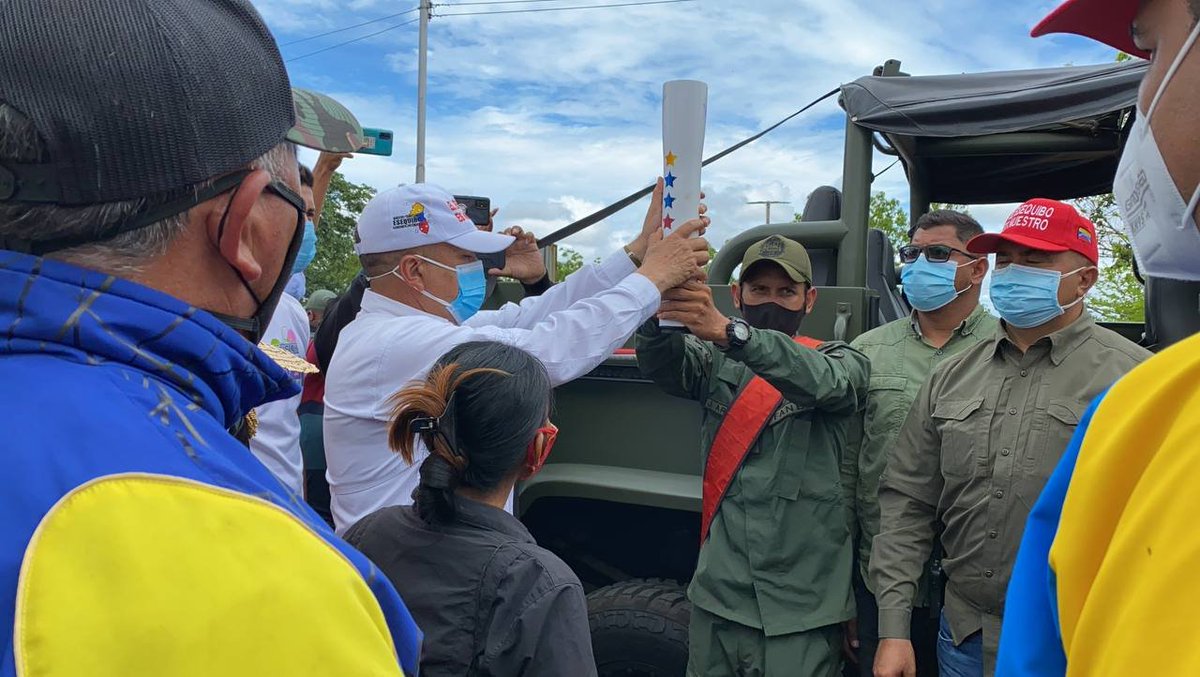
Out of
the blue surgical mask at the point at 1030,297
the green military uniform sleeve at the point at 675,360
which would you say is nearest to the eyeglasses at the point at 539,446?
the green military uniform sleeve at the point at 675,360

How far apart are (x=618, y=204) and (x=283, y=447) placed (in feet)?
5.65

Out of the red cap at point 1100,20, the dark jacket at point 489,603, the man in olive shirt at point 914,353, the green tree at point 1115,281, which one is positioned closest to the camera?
the red cap at point 1100,20

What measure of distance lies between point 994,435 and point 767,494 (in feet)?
2.28

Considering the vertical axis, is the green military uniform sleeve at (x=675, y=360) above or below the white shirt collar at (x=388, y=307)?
below

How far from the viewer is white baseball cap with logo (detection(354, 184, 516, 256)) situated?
99.3 inches

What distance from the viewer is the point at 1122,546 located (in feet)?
2.22

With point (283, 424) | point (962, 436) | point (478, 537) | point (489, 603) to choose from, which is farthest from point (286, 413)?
point (962, 436)

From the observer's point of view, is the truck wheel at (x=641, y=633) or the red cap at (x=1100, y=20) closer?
the red cap at (x=1100, y=20)

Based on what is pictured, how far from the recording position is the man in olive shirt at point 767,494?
2475 mm

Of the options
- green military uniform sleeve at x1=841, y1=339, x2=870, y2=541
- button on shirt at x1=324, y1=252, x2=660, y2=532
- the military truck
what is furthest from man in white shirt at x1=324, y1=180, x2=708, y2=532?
green military uniform sleeve at x1=841, y1=339, x2=870, y2=541

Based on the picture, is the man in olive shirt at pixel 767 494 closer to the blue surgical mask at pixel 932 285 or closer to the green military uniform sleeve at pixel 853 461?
the green military uniform sleeve at pixel 853 461

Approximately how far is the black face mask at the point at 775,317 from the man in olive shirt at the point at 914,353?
0.78 ft

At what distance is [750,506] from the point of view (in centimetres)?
259

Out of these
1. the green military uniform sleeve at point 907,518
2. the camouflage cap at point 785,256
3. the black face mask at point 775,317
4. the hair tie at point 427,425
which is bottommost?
the green military uniform sleeve at point 907,518
